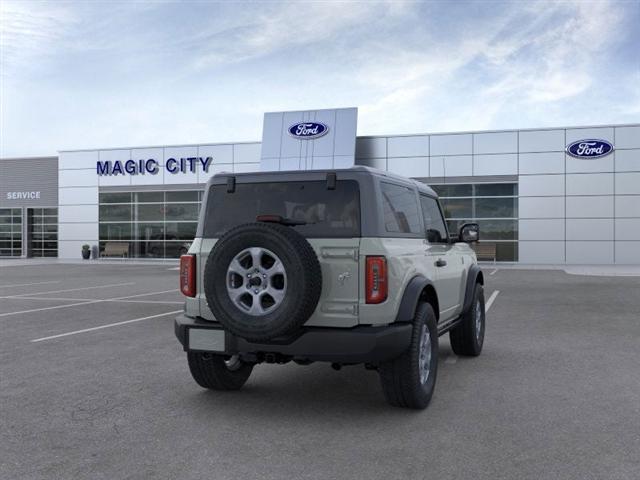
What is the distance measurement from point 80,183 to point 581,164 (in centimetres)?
2689

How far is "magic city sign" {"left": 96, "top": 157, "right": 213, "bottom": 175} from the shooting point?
1351 inches

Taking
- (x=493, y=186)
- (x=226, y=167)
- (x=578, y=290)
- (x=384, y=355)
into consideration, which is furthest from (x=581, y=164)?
(x=384, y=355)

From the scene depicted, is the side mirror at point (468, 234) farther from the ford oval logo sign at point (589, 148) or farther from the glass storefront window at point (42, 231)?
the glass storefront window at point (42, 231)

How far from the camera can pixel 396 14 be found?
13.9 metres

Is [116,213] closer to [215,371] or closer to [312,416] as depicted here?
[215,371]

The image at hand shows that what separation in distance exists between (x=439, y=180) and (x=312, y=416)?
27.1 meters

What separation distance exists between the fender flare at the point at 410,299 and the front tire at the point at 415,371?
164 millimetres

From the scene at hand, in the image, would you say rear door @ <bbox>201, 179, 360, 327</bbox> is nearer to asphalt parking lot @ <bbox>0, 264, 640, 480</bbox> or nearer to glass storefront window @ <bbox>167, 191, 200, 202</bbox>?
asphalt parking lot @ <bbox>0, 264, 640, 480</bbox>

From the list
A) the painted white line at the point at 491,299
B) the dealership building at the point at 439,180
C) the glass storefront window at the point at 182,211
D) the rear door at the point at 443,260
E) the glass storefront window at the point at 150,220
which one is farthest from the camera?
the glass storefront window at the point at 150,220

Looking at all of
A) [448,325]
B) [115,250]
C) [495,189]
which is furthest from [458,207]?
[448,325]

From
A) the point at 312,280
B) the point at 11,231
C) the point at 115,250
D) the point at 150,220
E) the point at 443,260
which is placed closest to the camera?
the point at 312,280

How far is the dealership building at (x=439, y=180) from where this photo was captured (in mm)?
29109

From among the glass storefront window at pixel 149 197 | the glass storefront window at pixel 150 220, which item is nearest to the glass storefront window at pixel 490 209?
the glass storefront window at pixel 150 220

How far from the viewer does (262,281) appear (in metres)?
4.64
